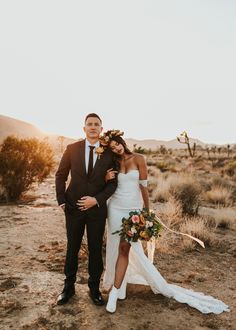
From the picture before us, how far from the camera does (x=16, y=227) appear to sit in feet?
28.3

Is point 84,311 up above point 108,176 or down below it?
below

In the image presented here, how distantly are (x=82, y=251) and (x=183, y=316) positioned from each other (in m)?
2.70

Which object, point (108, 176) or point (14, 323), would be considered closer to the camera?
point (14, 323)

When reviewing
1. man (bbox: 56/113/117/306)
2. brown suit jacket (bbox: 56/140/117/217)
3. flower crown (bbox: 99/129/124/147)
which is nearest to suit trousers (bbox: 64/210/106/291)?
man (bbox: 56/113/117/306)

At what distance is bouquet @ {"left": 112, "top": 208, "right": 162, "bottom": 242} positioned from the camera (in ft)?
14.9

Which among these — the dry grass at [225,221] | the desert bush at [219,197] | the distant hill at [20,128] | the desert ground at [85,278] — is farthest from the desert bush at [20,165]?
the distant hill at [20,128]

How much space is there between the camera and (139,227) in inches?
178

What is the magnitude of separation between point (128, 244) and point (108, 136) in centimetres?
139

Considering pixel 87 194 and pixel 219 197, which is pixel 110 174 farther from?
pixel 219 197

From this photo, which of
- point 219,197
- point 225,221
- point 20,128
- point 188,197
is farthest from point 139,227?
point 20,128

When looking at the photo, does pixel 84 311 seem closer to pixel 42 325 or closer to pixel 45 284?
pixel 42 325

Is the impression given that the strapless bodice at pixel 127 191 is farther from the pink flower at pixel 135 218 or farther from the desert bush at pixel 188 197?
the desert bush at pixel 188 197

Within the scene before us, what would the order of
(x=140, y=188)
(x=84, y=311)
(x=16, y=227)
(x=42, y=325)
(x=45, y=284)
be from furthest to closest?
(x=16, y=227) → (x=45, y=284) → (x=140, y=188) → (x=84, y=311) → (x=42, y=325)

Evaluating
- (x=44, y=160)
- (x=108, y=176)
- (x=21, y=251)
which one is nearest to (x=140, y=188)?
(x=108, y=176)
